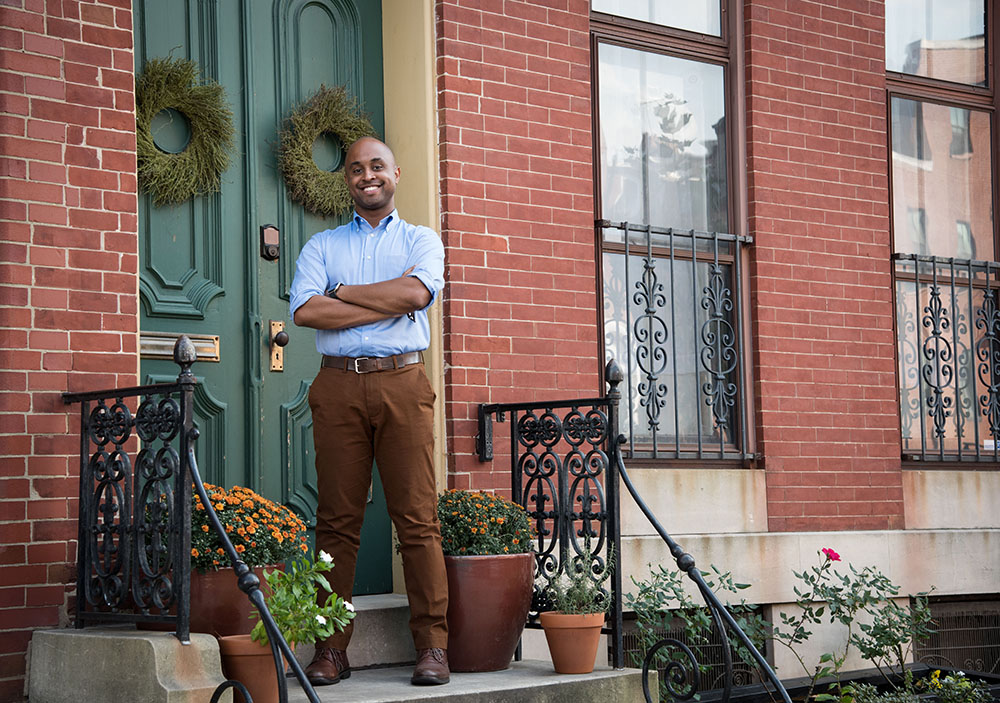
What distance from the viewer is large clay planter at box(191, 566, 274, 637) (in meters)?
4.52

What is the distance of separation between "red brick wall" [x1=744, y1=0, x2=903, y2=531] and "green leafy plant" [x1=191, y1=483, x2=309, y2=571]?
331 centimetres

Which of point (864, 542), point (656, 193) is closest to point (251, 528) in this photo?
point (656, 193)

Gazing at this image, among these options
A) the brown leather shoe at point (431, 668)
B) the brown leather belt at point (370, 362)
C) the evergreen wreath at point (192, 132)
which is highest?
the evergreen wreath at point (192, 132)

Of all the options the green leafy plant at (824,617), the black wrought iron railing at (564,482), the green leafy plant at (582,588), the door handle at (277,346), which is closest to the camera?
the green leafy plant at (582,588)

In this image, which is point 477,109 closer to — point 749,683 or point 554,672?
point 554,672

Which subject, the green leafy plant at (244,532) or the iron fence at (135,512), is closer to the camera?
the iron fence at (135,512)

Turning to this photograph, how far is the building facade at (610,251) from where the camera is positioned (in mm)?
5082

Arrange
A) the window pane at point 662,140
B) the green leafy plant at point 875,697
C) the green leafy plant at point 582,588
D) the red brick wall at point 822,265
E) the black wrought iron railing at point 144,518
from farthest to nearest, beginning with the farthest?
the red brick wall at point 822,265 < the window pane at point 662,140 < the green leafy plant at point 875,697 < the green leafy plant at point 582,588 < the black wrought iron railing at point 144,518

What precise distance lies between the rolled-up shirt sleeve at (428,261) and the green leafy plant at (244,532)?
3.22ft

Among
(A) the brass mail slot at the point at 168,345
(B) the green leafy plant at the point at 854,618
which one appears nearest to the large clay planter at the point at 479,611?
(A) the brass mail slot at the point at 168,345

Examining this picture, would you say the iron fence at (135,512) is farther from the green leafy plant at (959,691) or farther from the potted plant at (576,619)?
the green leafy plant at (959,691)

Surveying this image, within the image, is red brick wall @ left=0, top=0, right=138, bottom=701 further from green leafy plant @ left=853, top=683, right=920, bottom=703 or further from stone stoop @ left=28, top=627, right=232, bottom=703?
green leafy plant @ left=853, top=683, right=920, bottom=703

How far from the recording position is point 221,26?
5973 millimetres

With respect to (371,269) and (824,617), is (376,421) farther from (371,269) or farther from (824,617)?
(824,617)
